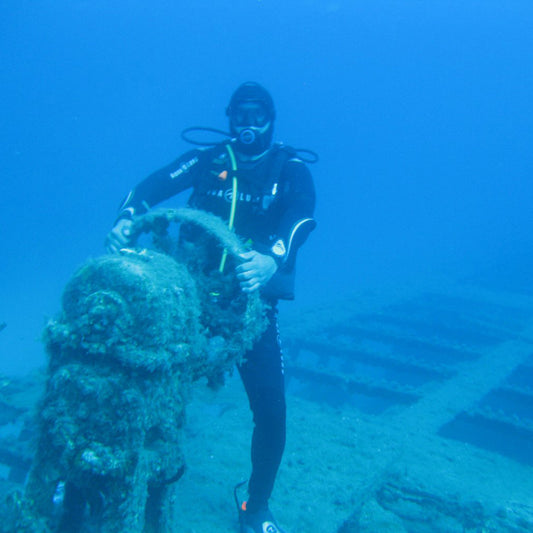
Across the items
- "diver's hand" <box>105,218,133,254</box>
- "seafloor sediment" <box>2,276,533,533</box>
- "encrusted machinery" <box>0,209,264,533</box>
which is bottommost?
"seafloor sediment" <box>2,276,533,533</box>

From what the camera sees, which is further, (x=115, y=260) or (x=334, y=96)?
(x=334, y=96)

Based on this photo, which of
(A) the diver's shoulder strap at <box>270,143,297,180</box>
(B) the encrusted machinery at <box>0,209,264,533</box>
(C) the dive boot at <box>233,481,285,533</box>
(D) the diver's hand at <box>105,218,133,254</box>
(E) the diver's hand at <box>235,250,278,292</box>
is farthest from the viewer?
(A) the diver's shoulder strap at <box>270,143,297,180</box>

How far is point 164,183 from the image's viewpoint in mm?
3512

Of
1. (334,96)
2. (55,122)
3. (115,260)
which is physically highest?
(334,96)

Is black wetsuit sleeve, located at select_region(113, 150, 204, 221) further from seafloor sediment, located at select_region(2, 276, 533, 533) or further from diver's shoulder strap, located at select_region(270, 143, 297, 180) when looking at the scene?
seafloor sediment, located at select_region(2, 276, 533, 533)

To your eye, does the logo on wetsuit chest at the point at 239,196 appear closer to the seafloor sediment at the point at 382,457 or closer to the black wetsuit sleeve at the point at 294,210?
the black wetsuit sleeve at the point at 294,210

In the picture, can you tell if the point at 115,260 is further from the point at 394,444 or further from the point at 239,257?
the point at 394,444

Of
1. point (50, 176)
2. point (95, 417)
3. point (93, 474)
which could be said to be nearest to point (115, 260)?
point (95, 417)

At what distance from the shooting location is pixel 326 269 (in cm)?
6012

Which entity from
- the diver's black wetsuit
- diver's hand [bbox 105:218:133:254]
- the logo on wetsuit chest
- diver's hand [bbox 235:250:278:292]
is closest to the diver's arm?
the diver's black wetsuit

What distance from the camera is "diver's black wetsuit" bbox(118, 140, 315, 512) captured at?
2934mm

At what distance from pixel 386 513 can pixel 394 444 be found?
80cm

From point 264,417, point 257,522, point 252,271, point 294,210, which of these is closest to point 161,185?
point 294,210

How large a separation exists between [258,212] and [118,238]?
3.71ft
